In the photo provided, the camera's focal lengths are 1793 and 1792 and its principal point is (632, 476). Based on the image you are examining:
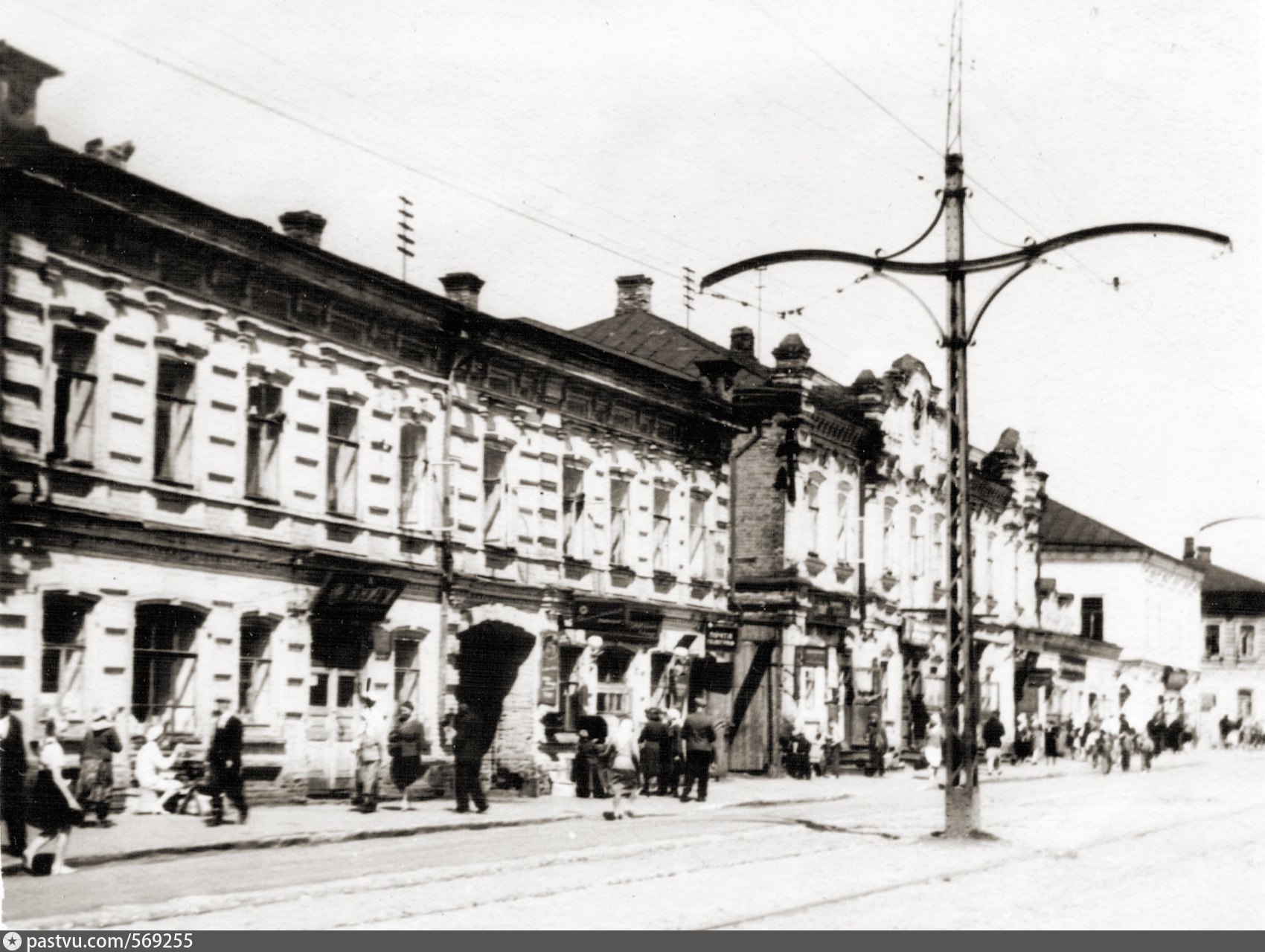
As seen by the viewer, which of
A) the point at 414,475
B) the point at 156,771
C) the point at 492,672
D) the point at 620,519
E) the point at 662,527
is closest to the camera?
→ the point at 156,771

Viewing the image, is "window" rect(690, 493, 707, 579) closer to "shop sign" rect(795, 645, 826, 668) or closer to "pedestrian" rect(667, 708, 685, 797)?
"shop sign" rect(795, 645, 826, 668)

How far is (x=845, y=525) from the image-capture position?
44812mm

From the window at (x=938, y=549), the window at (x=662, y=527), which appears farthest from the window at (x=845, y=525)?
the window at (x=662, y=527)

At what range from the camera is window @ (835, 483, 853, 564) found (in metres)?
44.5

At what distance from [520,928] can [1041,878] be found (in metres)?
6.75

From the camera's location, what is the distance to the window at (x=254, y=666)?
963 inches

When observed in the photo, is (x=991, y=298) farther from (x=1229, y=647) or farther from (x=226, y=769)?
(x=1229, y=647)

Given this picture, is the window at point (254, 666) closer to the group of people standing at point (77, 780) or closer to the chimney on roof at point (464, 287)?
the group of people standing at point (77, 780)

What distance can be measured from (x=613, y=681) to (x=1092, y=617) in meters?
44.2

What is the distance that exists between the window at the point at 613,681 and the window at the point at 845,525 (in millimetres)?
→ 11171

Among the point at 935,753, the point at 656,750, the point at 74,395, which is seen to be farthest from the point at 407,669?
the point at 935,753

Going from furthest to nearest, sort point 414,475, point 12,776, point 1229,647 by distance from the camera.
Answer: point 1229,647
point 414,475
point 12,776

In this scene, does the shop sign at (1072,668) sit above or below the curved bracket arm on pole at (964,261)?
below

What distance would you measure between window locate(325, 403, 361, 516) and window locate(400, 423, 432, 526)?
1.26 meters
